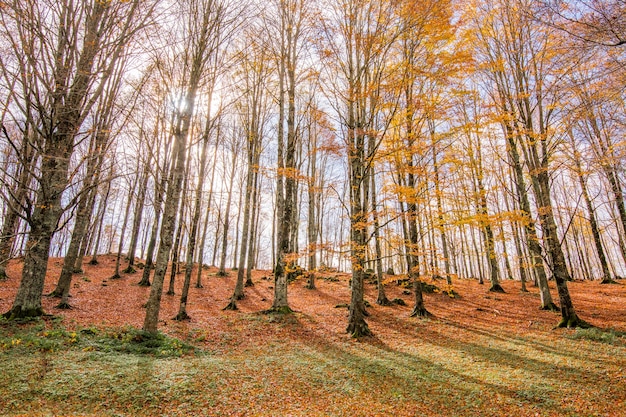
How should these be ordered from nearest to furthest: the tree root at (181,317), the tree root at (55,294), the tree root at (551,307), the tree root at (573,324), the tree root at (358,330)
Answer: the tree root at (358,330)
the tree root at (573,324)
the tree root at (181,317)
the tree root at (55,294)
the tree root at (551,307)

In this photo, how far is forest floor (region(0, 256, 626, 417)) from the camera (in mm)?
4012

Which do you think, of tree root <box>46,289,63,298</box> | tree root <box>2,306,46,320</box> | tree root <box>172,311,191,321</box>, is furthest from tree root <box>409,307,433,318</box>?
tree root <box>46,289,63,298</box>

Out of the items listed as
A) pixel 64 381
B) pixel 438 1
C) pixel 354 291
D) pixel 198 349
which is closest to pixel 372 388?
pixel 354 291

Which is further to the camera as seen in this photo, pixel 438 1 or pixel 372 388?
pixel 438 1

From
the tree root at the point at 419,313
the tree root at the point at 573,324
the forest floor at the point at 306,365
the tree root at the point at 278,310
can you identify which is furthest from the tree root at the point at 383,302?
the tree root at the point at 573,324

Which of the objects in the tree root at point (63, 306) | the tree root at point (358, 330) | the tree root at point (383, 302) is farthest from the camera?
the tree root at point (383, 302)

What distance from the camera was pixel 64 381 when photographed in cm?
405

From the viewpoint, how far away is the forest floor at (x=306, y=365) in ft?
13.2

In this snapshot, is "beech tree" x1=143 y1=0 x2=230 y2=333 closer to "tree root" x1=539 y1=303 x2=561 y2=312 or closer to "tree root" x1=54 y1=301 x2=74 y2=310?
"tree root" x1=54 y1=301 x2=74 y2=310

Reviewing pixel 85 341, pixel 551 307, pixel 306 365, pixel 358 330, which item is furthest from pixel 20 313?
pixel 551 307

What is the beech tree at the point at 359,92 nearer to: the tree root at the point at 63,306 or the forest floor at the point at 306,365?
the forest floor at the point at 306,365

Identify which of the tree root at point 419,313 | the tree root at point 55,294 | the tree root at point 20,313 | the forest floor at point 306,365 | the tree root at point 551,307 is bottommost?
the forest floor at point 306,365

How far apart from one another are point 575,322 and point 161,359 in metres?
10.9

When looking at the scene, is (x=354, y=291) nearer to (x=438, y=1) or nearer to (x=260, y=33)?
(x=438, y=1)
